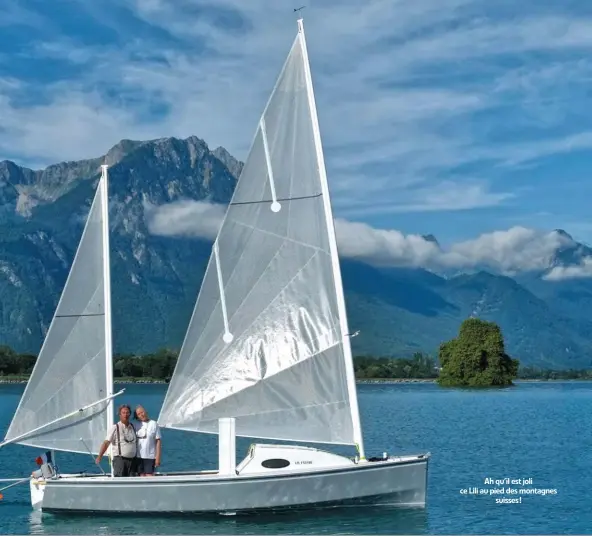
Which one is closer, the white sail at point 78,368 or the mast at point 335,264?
the mast at point 335,264

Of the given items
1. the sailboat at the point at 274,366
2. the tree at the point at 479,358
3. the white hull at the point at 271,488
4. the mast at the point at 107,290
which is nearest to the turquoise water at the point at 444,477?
the white hull at the point at 271,488

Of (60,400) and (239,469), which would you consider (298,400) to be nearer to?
(239,469)

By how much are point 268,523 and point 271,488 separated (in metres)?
0.84

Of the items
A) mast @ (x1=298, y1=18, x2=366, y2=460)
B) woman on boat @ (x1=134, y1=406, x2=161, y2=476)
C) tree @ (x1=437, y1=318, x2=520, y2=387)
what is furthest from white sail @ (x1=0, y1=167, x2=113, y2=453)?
tree @ (x1=437, y1=318, x2=520, y2=387)

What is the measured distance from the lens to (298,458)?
974 inches

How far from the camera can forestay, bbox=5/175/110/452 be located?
1074 inches

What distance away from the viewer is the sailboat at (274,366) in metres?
24.6

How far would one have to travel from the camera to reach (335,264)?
80.9 ft

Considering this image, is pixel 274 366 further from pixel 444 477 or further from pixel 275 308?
pixel 444 477

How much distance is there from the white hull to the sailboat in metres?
0.02

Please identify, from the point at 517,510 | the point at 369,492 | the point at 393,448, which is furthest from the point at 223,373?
the point at 393,448

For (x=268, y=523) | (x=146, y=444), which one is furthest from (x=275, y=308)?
(x=268, y=523)

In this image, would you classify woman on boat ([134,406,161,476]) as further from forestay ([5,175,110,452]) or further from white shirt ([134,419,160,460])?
forestay ([5,175,110,452])

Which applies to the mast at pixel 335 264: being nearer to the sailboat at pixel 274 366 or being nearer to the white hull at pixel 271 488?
the sailboat at pixel 274 366
